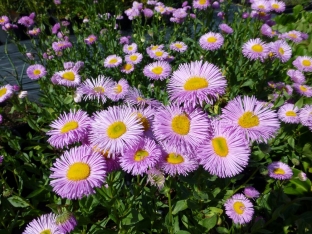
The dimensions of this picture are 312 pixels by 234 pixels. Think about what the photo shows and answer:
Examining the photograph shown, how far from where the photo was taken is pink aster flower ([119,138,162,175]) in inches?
34.3

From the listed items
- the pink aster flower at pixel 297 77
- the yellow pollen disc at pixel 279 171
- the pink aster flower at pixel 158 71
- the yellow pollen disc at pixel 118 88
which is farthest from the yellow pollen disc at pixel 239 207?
the pink aster flower at pixel 297 77

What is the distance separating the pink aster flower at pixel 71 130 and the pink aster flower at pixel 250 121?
0.43 meters

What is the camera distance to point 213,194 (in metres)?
1.37

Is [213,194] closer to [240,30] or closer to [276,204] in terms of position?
[276,204]

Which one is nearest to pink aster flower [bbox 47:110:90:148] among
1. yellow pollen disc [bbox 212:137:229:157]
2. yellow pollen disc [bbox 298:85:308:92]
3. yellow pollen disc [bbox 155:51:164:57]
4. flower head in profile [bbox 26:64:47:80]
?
yellow pollen disc [bbox 212:137:229:157]

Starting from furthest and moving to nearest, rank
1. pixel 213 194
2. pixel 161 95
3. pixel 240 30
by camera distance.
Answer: pixel 240 30, pixel 161 95, pixel 213 194

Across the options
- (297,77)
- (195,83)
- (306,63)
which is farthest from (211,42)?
(195,83)

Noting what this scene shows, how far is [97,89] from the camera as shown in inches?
52.5

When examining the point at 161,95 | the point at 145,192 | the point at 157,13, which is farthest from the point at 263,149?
the point at 157,13

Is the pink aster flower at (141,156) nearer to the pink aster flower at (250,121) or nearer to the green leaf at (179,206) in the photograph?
the pink aster flower at (250,121)

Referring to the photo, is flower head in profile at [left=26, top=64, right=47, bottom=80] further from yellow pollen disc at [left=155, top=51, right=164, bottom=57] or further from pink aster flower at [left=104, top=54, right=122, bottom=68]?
yellow pollen disc at [left=155, top=51, right=164, bottom=57]

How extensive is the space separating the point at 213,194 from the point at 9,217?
112 cm

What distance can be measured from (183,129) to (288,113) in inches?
43.6

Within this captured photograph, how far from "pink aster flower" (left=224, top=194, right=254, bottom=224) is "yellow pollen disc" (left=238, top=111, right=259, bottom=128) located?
630mm
